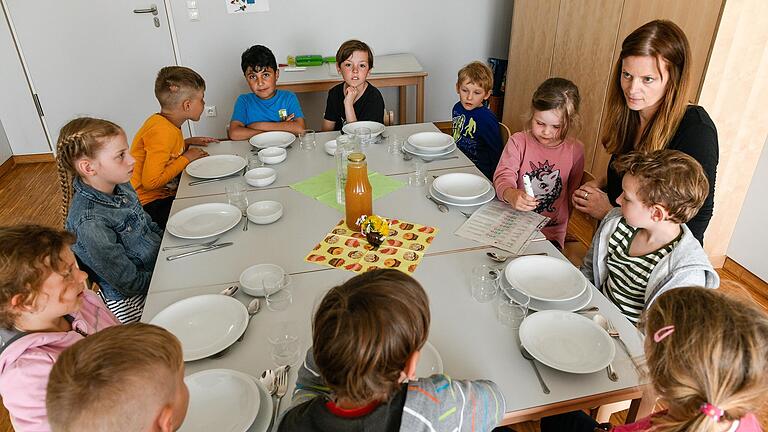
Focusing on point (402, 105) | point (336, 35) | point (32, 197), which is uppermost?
point (336, 35)

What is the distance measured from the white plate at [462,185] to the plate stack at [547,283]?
448 millimetres

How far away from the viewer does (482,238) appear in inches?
63.9

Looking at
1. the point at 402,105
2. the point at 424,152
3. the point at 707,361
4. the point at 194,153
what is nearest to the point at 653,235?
the point at 707,361

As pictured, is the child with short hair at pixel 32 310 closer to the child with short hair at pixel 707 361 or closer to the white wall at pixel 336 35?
the child with short hair at pixel 707 361

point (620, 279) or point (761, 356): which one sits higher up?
point (761, 356)

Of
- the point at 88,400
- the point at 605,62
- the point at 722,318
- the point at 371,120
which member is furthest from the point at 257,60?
the point at 722,318

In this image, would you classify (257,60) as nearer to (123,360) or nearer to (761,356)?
(123,360)

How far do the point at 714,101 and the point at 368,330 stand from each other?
2.29m

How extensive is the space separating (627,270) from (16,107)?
4.40 meters

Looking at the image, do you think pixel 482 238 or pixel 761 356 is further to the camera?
pixel 482 238

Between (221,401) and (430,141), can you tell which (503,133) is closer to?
(430,141)

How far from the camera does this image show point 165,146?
2203 millimetres

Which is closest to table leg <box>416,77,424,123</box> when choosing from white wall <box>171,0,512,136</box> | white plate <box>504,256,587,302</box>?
white wall <box>171,0,512,136</box>

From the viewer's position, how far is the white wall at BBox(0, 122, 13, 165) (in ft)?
12.7
